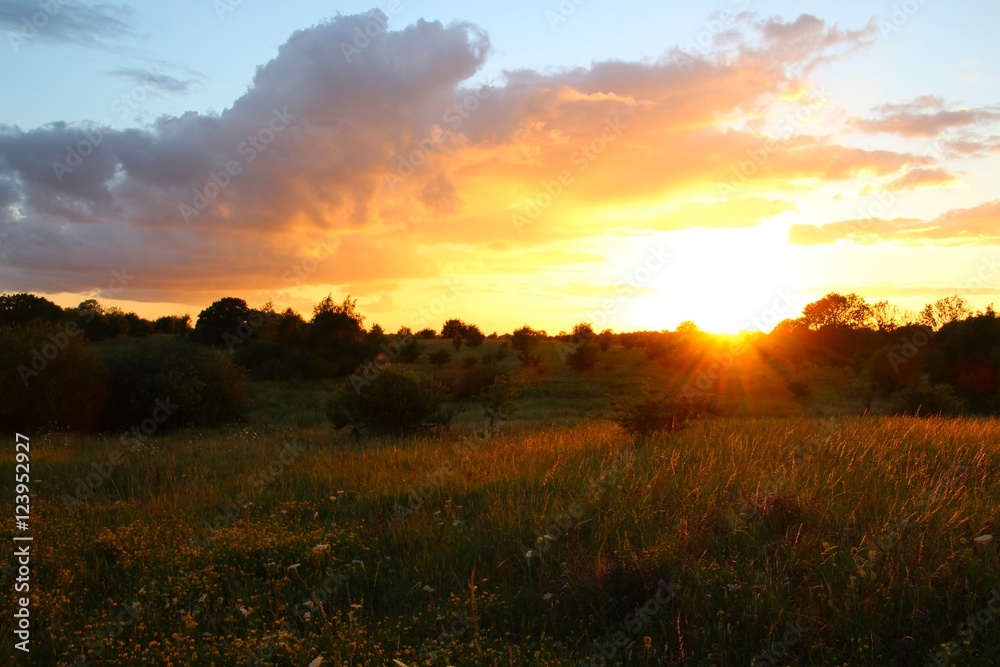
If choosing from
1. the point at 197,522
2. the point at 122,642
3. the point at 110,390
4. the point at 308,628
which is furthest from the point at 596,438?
the point at 110,390

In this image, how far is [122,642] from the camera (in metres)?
4.24

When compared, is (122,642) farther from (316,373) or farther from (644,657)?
(316,373)

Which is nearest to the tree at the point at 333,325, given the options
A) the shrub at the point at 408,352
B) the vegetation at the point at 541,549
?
the shrub at the point at 408,352

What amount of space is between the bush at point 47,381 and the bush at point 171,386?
64 cm

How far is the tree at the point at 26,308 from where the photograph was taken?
146ft

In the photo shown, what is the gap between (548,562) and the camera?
17.3 feet

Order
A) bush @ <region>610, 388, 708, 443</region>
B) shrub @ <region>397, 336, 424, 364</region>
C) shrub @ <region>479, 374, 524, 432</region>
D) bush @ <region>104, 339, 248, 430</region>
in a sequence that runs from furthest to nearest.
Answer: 1. shrub @ <region>397, 336, 424, 364</region>
2. bush @ <region>104, 339, 248, 430</region>
3. shrub @ <region>479, 374, 524, 432</region>
4. bush @ <region>610, 388, 708, 443</region>

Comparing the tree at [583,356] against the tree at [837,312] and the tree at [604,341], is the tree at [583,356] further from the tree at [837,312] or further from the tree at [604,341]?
the tree at [837,312]

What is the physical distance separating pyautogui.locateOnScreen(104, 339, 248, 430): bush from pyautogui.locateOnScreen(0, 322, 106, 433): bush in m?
0.64

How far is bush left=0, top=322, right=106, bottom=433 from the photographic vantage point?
1823 centimetres

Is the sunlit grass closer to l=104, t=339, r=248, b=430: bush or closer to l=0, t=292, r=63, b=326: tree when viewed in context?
l=104, t=339, r=248, b=430: bush

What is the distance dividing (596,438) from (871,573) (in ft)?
21.1

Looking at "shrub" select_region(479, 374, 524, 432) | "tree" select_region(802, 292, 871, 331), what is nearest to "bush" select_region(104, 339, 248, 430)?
"shrub" select_region(479, 374, 524, 432)

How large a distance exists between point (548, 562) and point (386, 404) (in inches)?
461
